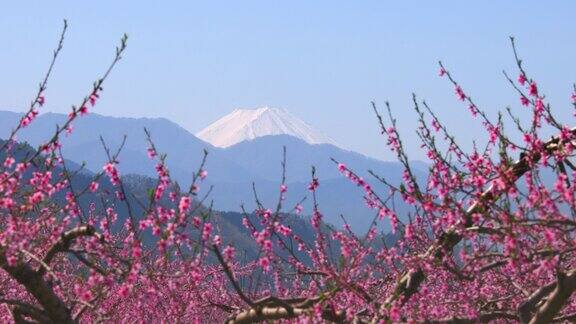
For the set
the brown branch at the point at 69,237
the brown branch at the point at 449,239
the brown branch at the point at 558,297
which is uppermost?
the brown branch at the point at 69,237

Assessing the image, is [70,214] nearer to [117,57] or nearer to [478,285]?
[117,57]

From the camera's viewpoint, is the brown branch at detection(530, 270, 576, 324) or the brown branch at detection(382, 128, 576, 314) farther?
the brown branch at detection(382, 128, 576, 314)

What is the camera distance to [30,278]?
7.81 meters

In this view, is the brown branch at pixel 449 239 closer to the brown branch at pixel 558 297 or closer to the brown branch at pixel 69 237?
the brown branch at pixel 558 297

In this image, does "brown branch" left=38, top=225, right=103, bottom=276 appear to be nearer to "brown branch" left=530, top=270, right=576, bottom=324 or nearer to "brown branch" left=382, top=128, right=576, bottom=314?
"brown branch" left=382, top=128, right=576, bottom=314

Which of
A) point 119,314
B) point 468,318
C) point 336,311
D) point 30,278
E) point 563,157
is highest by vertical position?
point 119,314

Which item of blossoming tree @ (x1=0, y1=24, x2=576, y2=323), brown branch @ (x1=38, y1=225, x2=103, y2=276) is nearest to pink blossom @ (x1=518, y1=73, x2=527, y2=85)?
blossoming tree @ (x1=0, y1=24, x2=576, y2=323)

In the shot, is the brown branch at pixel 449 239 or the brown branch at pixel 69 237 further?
the brown branch at pixel 69 237

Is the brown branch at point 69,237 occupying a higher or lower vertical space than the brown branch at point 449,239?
higher

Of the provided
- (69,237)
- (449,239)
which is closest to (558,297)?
(449,239)

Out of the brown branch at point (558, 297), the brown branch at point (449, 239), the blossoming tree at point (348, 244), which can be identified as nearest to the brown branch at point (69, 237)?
the blossoming tree at point (348, 244)

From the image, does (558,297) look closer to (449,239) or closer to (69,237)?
(449,239)

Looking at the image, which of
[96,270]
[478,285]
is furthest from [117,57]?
[478,285]

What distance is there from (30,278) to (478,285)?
6.70 meters
